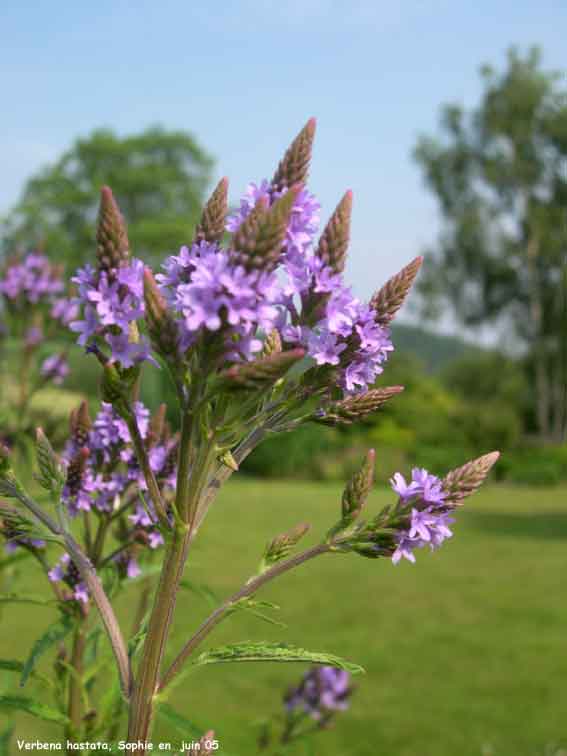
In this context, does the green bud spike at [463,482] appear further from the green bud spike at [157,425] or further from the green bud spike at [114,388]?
the green bud spike at [157,425]

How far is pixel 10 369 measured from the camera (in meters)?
5.21

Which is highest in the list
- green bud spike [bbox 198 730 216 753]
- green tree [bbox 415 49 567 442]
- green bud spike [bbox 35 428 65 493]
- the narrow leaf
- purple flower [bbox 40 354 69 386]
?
green tree [bbox 415 49 567 442]

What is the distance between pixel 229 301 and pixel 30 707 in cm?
94

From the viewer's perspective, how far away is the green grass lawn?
245 inches

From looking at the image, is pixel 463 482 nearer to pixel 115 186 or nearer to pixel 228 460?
pixel 228 460

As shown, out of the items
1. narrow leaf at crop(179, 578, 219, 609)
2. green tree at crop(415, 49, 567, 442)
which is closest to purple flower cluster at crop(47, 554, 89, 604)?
narrow leaf at crop(179, 578, 219, 609)

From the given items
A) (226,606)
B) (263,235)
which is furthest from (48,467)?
(263,235)

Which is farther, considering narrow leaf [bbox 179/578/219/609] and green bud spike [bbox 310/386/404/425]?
narrow leaf [bbox 179/578/219/609]

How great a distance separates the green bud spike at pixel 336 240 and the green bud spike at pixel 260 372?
203 millimetres

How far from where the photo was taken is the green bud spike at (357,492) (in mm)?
1404

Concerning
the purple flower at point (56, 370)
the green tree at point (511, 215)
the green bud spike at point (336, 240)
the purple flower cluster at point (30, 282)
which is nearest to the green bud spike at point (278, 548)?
the green bud spike at point (336, 240)

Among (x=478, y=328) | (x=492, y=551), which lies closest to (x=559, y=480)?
(x=478, y=328)

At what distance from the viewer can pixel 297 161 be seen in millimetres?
1272

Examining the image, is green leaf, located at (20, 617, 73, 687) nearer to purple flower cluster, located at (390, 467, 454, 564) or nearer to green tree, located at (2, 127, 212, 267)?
purple flower cluster, located at (390, 467, 454, 564)
